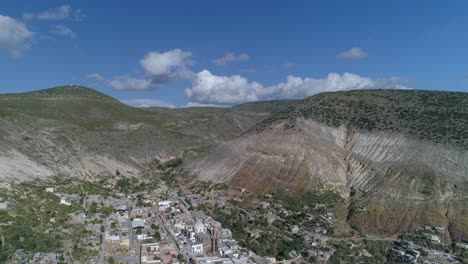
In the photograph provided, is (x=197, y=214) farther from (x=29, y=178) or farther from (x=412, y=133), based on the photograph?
(x=412, y=133)

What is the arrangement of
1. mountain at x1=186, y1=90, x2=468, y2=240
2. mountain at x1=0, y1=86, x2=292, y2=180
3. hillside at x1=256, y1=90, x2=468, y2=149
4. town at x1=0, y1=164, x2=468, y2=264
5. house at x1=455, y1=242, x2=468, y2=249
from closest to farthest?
town at x1=0, y1=164, x2=468, y2=264, house at x1=455, y1=242, x2=468, y2=249, mountain at x1=186, y1=90, x2=468, y2=240, mountain at x1=0, y1=86, x2=292, y2=180, hillside at x1=256, y1=90, x2=468, y2=149

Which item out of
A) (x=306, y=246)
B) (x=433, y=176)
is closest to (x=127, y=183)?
(x=306, y=246)

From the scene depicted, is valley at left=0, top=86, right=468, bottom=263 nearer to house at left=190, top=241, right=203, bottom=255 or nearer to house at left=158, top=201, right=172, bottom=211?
house at left=190, top=241, right=203, bottom=255

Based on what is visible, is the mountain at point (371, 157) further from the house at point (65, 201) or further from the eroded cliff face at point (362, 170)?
the house at point (65, 201)

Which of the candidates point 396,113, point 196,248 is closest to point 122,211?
point 196,248

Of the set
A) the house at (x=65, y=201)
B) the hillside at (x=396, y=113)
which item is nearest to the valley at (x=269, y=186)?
the hillside at (x=396, y=113)

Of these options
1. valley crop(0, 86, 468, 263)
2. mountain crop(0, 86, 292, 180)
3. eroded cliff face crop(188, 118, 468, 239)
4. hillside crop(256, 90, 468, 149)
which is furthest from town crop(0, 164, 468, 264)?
hillside crop(256, 90, 468, 149)
